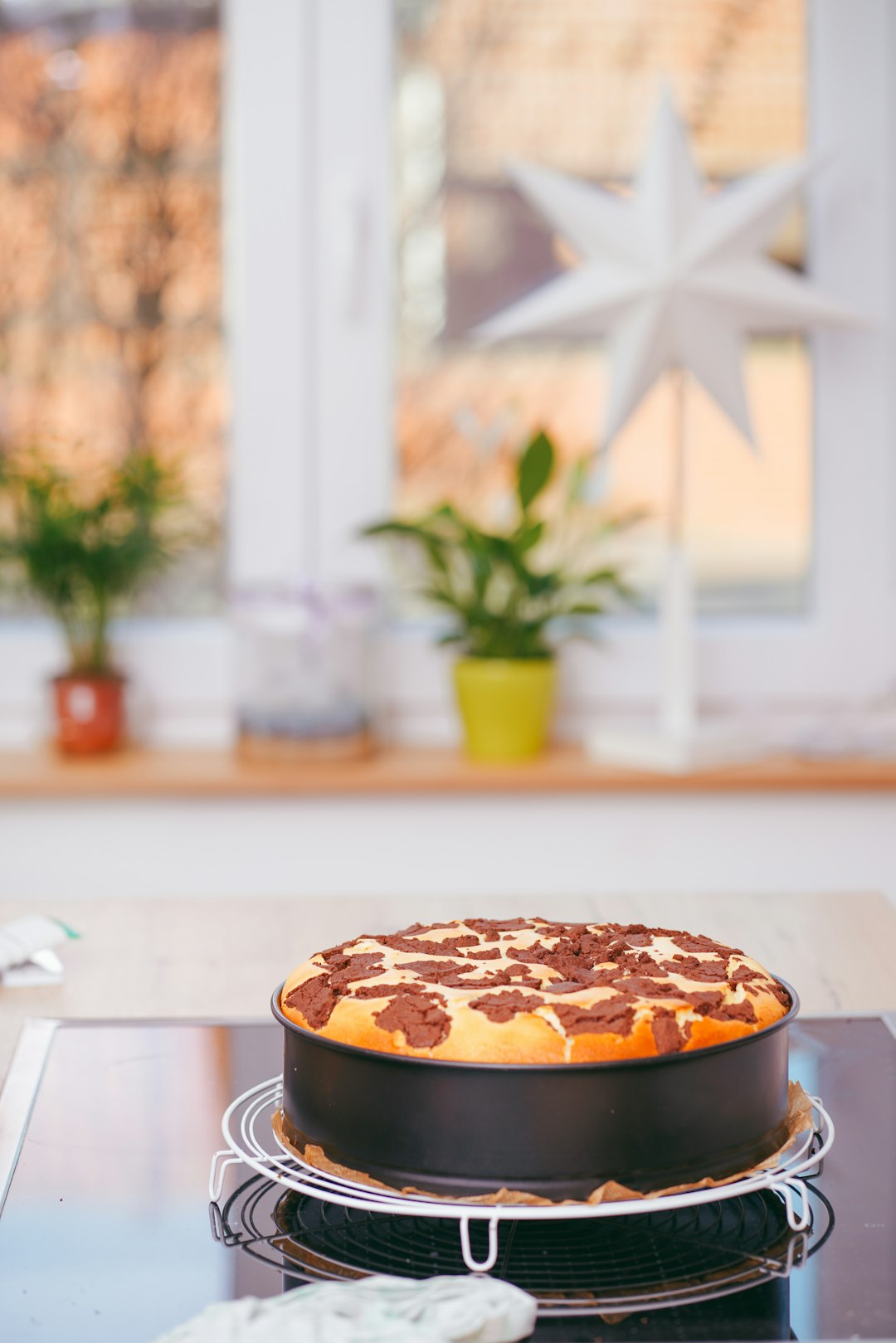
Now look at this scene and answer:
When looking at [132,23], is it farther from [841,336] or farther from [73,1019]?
[73,1019]

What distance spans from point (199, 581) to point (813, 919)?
1.36 m

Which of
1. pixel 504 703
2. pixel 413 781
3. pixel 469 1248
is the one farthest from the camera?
pixel 504 703

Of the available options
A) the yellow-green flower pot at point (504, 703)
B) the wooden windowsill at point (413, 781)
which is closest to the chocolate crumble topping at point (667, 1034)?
the wooden windowsill at point (413, 781)

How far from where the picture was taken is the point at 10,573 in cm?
237

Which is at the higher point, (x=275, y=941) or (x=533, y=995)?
(x=533, y=995)

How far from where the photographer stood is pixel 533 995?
71 cm

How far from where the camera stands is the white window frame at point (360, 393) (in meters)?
2.29

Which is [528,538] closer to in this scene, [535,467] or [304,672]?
[535,467]

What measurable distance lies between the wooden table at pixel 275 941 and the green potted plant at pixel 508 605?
815mm

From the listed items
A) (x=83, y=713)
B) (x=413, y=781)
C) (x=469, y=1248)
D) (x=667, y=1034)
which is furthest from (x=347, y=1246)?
(x=83, y=713)

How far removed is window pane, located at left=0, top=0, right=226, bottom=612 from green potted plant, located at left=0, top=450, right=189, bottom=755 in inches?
2.2

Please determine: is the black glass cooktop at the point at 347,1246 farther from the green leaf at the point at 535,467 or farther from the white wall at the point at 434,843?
the green leaf at the point at 535,467

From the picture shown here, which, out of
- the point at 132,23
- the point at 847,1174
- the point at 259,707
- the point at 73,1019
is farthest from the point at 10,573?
the point at 847,1174

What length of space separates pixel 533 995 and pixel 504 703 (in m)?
1.45
